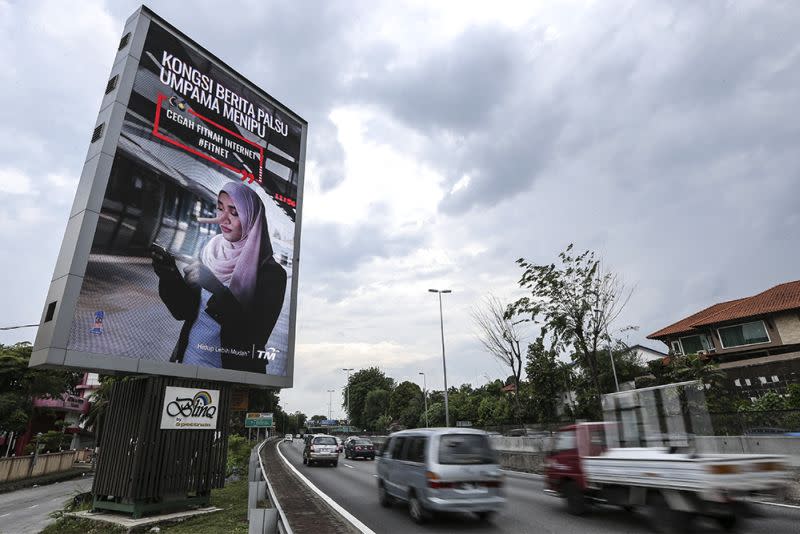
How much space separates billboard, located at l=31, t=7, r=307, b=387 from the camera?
38.5 ft

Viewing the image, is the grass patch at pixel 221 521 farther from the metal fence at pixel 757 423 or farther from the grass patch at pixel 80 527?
the metal fence at pixel 757 423

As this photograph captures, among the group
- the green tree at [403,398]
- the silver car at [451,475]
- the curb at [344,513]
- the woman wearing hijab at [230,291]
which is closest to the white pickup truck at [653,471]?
the silver car at [451,475]

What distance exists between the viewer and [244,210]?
16234mm

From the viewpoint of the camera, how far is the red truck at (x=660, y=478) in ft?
21.5

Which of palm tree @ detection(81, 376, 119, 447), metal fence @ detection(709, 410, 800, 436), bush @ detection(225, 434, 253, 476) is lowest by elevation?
bush @ detection(225, 434, 253, 476)

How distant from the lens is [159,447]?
40.1ft

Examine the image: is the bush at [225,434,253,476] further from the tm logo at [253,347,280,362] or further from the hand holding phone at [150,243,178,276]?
the hand holding phone at [150,243,178,276]

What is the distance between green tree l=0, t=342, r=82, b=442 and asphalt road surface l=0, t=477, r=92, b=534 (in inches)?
223

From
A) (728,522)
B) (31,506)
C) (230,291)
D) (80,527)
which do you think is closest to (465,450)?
(728,522)

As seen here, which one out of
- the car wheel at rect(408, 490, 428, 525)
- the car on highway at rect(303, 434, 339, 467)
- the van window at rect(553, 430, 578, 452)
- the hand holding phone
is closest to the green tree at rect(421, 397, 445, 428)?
the car on highway at rect(303, 434, 339, 467)

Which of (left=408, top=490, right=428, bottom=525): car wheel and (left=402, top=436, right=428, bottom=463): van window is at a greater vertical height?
(left=402, top=436, right=428, bottom=463): van window

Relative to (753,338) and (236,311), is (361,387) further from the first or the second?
(236,311)

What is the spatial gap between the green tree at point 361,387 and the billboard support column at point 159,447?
90.1 meters

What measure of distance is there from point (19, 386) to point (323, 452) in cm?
2819
